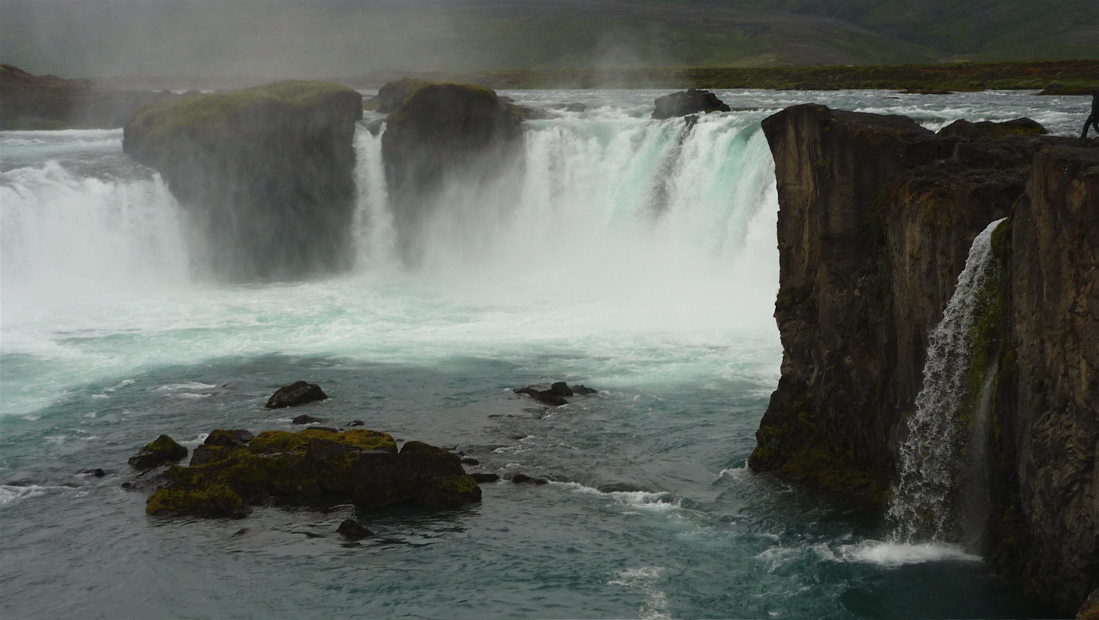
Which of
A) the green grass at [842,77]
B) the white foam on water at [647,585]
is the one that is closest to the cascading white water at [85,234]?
the white foam on water at [647,585]

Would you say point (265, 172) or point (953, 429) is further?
point (265, 172)

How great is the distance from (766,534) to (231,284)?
39818 mm

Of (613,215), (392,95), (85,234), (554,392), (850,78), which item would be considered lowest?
(554,392)

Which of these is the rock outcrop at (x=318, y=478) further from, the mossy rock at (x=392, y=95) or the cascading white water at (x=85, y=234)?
the mossy rock at (x=392, y=95)

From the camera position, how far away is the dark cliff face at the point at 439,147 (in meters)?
60.9

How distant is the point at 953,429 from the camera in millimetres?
22750

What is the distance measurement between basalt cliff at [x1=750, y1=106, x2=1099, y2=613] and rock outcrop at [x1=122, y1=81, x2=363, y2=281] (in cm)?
3635

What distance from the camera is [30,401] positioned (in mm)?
36531

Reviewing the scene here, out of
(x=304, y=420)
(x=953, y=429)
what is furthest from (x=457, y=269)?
(x=953, y=429)

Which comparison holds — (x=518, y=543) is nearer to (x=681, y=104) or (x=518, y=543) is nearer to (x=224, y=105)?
(x=224, y=105)

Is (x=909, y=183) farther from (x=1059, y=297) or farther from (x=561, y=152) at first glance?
(x=561, y=152)

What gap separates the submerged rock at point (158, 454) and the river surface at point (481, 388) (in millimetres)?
595

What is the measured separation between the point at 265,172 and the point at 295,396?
2810 cm

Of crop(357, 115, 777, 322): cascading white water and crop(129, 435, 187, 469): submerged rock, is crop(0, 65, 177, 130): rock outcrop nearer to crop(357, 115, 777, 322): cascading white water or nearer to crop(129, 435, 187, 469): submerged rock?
crop(357, 115, 777, 322): cascading white water
